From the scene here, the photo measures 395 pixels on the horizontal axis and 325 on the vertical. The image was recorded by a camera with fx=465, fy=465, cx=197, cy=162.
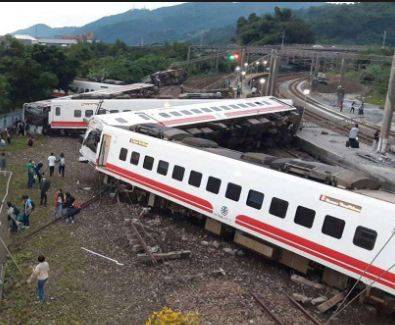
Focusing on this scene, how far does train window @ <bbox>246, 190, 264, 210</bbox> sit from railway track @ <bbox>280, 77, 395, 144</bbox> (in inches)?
760

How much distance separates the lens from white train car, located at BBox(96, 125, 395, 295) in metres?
12.2

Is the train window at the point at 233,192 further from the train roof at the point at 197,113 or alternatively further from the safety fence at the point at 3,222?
the train roof at the point at 197,113

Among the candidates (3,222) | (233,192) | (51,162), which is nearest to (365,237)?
(233,192)

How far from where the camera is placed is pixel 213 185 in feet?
53.4

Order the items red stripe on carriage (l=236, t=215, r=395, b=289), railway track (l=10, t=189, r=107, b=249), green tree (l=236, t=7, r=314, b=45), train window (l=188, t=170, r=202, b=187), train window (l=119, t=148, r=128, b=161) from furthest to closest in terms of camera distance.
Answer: green tree (l=236, t=7, r=314, b=45) → train window (l=119, t=148, r=128, b=161) → train window (l=188, t=170, r=202, b=187) → railway track (l=10, t=189, r=107, b=249) → red stripe on carriage (l=236, t=215, r=395, b=289)

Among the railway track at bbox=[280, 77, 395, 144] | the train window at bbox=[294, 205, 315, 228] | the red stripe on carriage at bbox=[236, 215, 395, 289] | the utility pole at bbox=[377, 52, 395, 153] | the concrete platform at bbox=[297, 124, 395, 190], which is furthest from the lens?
the railway track at bbox=[280, 77, 395, 144]

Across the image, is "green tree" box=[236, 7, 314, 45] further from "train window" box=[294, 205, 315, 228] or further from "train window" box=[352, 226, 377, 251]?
"train window" box=[352, 226, 377, 251]

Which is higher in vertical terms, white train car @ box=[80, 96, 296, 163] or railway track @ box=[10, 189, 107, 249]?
white train car @ box=[80, 96, 296, 163]

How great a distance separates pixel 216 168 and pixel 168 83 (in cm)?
4509

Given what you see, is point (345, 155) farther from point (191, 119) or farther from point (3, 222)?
point (3, 222)

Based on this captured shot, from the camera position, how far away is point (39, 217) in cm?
1858

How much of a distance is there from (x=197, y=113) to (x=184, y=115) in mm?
1185

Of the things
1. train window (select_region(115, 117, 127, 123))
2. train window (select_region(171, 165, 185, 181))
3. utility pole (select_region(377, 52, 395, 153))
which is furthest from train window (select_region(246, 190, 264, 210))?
utility pole (select_region(377, 52, 395, 153))

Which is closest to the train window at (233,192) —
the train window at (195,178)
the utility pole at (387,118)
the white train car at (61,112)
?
the train window at (195,178)
